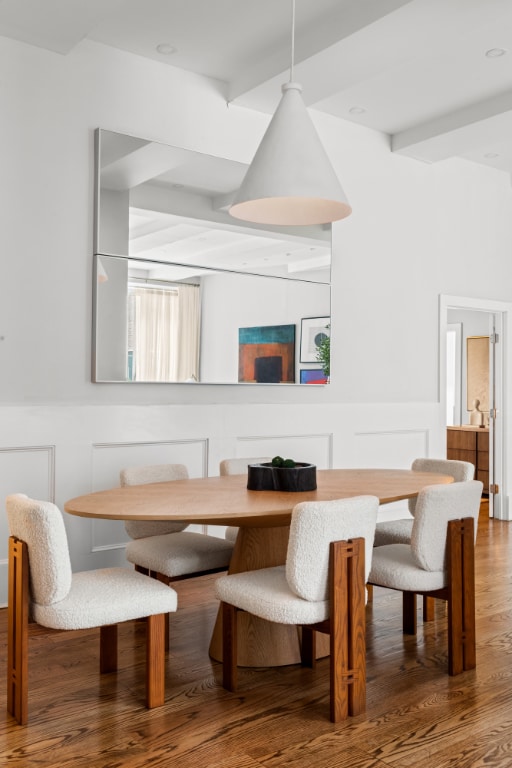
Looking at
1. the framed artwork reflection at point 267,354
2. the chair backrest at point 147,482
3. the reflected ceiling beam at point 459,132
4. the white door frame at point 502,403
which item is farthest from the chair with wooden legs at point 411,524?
A: the white door frame at point 502,403

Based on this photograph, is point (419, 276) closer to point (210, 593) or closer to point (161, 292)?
point (161, 292)

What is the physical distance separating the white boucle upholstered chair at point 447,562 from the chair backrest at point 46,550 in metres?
1.21

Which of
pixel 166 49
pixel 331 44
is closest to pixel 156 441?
pixel 166 49

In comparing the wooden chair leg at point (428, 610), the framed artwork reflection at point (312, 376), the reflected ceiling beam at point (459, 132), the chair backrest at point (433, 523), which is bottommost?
the wooden chair leg at point (428, 610)

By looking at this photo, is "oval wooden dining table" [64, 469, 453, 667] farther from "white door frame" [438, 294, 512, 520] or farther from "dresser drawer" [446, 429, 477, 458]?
"dresser drawer" [446, 429, 477, 458]

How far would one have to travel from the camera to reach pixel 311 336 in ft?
16.2

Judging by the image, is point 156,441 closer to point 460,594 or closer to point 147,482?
point 147,482

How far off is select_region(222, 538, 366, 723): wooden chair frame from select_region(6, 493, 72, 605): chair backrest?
2.74 ft

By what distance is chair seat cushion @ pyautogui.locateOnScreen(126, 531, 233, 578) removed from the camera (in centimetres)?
297

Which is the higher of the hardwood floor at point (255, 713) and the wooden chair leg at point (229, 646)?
the wooden chair leg at point (229, 646)

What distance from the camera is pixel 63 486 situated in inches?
154

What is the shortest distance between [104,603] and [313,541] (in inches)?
28.3

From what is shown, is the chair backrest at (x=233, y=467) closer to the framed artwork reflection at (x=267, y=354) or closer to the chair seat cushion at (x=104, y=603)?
the framed artwork reflection at (x=267, y=354)

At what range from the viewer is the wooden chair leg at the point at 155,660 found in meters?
2.45
